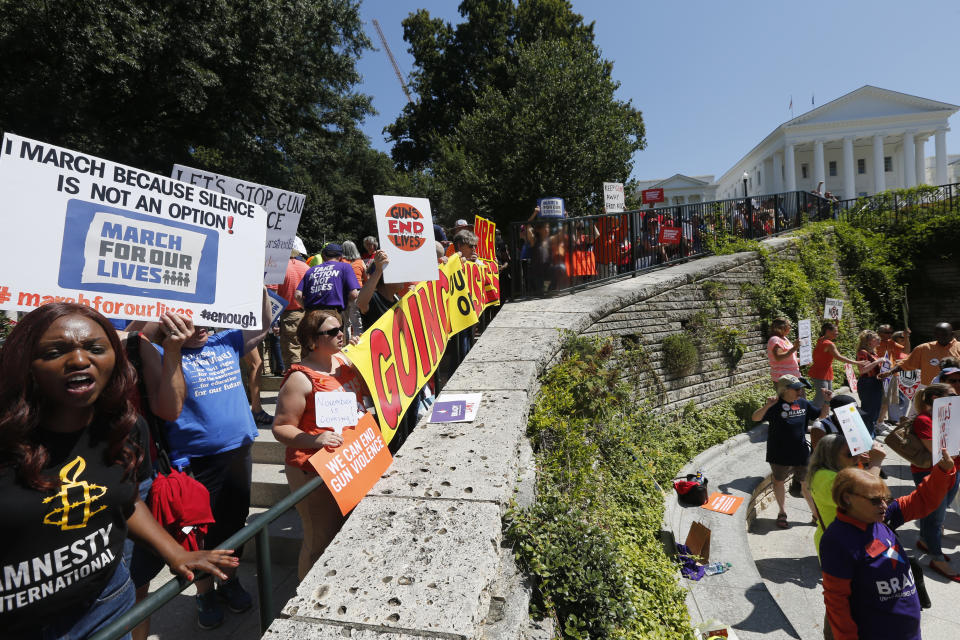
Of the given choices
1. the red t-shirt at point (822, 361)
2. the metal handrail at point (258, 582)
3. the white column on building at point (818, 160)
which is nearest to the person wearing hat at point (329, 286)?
the metal handrail at point (258, 582)

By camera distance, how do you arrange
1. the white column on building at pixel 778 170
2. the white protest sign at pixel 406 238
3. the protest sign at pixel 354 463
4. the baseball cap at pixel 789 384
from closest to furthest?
the protest sign at pixel 354 463 → the white protest sign at pixel 406 238 → the baseball cap at pixel 789 384 → the white column on building at pixel 778 170

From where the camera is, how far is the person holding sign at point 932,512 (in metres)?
4.62

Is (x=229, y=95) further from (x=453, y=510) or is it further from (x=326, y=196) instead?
(x=453, y=510)

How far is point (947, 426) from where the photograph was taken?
3590 mm

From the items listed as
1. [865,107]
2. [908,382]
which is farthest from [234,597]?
[865,107]

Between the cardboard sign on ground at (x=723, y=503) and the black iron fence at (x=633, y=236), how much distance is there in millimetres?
3559

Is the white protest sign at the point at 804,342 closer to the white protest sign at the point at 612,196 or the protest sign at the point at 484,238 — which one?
the white protest sign at the point at 612,196

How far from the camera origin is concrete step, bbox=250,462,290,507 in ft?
13.5

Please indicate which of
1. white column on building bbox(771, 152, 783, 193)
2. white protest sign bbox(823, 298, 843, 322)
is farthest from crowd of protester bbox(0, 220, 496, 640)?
white column on building bbox(771, 152, 783, 193)

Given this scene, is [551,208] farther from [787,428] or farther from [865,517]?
[865,517]

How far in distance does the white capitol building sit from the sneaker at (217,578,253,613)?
176ft

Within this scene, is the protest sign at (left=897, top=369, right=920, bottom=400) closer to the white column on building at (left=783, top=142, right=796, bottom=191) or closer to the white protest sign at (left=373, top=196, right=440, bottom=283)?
the white protest sign at (left=373, top=196, right=440, bottom=283)

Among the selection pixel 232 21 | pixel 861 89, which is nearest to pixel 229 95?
pixel 232 21

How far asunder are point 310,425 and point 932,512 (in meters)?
5.84
